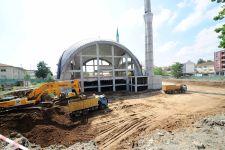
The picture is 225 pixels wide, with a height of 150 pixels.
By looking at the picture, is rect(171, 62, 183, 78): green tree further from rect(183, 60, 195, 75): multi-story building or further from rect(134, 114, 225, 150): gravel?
rect(134, 114, 225, 150): gravel

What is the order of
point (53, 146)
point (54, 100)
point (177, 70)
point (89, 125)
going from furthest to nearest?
point (177, 70)
point (54, 100)
point (89, 125)
point (53, 146)

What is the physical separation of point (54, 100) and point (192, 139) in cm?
1168

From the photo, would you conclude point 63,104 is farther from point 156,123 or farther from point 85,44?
point 85,44

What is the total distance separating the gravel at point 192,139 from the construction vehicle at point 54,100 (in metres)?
7.85

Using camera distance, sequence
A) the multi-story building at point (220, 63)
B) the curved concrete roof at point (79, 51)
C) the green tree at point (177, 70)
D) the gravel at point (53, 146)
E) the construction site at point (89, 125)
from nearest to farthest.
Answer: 1. the gravel at point (53, 146)
2. the construction site at point (89, 125)
3. the curved concrete roof at point (79, 51)
4. the green tree at point (177, 70)
5. the multi-story building at point (220, 63)

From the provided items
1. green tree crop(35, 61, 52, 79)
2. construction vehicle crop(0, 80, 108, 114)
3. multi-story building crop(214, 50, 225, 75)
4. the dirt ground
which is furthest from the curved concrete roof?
multi-story building crop(214, 50, 225, 75)

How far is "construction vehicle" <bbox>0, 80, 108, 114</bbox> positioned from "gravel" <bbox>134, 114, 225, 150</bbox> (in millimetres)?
7848

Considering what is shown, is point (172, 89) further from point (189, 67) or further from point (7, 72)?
point (189, 67)

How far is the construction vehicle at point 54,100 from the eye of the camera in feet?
51.2

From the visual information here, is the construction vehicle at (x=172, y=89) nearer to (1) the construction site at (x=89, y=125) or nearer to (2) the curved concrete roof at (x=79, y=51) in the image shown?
(2) the curved concrete roof at (x=79, y=51)

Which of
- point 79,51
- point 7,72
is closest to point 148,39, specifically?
point 79,51

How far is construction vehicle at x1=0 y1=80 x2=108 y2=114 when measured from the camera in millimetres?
15594

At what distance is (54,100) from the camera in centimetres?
1780

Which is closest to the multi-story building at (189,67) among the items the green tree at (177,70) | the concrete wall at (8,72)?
Answer: the green tree at (177,70)
